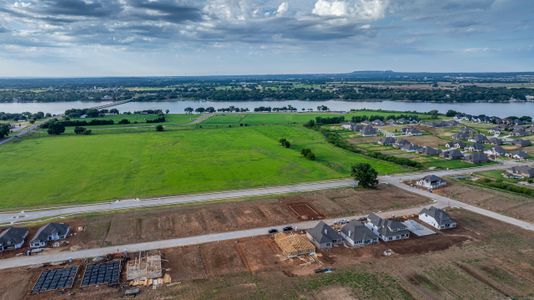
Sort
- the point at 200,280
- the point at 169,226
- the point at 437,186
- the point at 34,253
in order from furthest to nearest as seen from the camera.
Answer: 1. the point at 437,186
2. the point at 169,226
3. the point at 34,253
4. the point at 200,280

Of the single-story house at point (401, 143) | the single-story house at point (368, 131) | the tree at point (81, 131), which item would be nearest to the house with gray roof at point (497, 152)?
the single-story house at point (401, 143)

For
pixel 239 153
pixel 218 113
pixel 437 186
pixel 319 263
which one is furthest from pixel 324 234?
pixel 218 113

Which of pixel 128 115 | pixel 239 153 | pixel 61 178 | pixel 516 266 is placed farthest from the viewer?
pixel 128 115

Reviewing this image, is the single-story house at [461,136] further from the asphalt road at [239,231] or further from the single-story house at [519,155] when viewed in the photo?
the asphalt road at [239,231]

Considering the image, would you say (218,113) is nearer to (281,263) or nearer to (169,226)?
(169,226)

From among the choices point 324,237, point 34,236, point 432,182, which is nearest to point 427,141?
point 432,182

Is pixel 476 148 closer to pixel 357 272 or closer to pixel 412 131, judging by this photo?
pixel 412 131

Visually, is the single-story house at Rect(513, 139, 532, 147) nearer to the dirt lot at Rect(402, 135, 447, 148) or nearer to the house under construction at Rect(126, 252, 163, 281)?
the dirt lot at Rect(402, 135, 447, 148)
